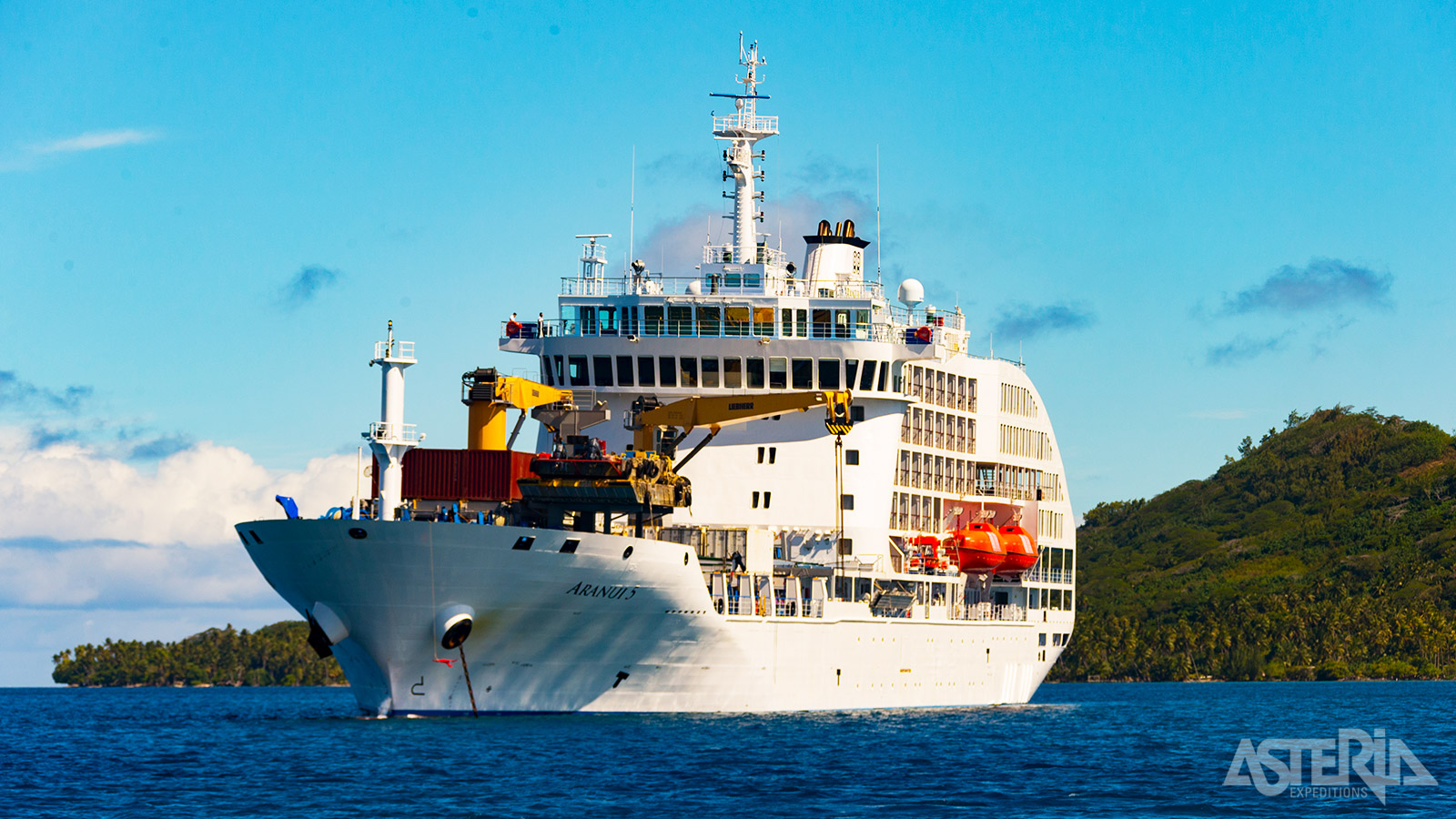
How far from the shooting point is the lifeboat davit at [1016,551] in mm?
63406

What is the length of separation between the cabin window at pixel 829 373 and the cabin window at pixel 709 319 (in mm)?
3642

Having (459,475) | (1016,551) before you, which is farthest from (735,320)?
(1016,551)

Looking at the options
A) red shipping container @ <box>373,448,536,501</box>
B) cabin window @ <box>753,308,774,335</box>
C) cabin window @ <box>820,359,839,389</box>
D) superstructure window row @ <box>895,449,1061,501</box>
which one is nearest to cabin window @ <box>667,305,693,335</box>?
cabin window @ <box>753,308,774,335</box>

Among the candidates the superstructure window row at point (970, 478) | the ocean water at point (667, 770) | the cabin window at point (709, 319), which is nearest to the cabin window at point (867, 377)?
the superstructure window row at point (970, 478)

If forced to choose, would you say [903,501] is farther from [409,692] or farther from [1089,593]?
[1089,593]

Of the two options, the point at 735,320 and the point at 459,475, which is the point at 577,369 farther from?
the point at 459,475

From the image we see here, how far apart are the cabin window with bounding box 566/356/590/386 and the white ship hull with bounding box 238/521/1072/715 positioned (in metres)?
10.9

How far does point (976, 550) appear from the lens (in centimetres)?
6156

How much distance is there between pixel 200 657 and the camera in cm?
14412

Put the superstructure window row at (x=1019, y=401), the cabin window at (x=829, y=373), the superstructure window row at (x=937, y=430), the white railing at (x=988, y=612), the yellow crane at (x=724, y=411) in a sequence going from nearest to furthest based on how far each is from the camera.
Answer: the yellow crane at (x=724, y=411) < the cabin window at (x=829, y=373) < the superstructure window row at (x=937, y=430) < the white railing at (x=988, y=612) < the superstructure window row at (x=1019, y=401)

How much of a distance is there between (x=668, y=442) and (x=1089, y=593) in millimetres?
154812

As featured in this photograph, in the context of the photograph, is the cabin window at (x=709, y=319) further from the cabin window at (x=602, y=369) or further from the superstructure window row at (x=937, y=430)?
the superstructure window row at (x=937, y=430)

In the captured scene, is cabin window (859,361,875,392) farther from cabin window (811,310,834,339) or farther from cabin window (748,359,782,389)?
cabin window (748,359,782,389)

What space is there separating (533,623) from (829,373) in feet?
51.5
